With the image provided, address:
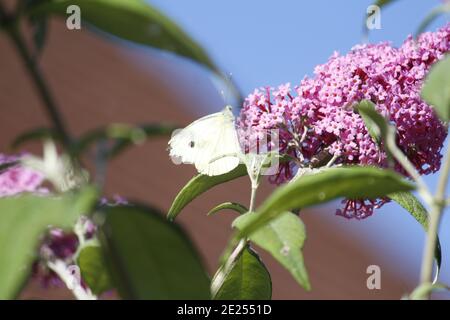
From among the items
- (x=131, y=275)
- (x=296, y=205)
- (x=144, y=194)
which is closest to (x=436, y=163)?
(x=296, y=205)

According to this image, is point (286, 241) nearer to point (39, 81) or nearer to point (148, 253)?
point (148, 253)

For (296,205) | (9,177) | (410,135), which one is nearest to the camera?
(296,205)

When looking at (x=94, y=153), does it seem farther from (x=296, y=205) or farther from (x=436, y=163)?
(x=436, y=163)

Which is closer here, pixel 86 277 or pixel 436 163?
pixel 86 277

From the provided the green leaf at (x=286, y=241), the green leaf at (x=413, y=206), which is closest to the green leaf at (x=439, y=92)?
the green leaf at (x=286, y=241)

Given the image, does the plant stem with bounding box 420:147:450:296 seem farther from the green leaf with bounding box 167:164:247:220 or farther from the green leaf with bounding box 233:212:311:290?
the green leaf with bounding box 167:164:247:220

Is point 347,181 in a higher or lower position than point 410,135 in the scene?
lower
